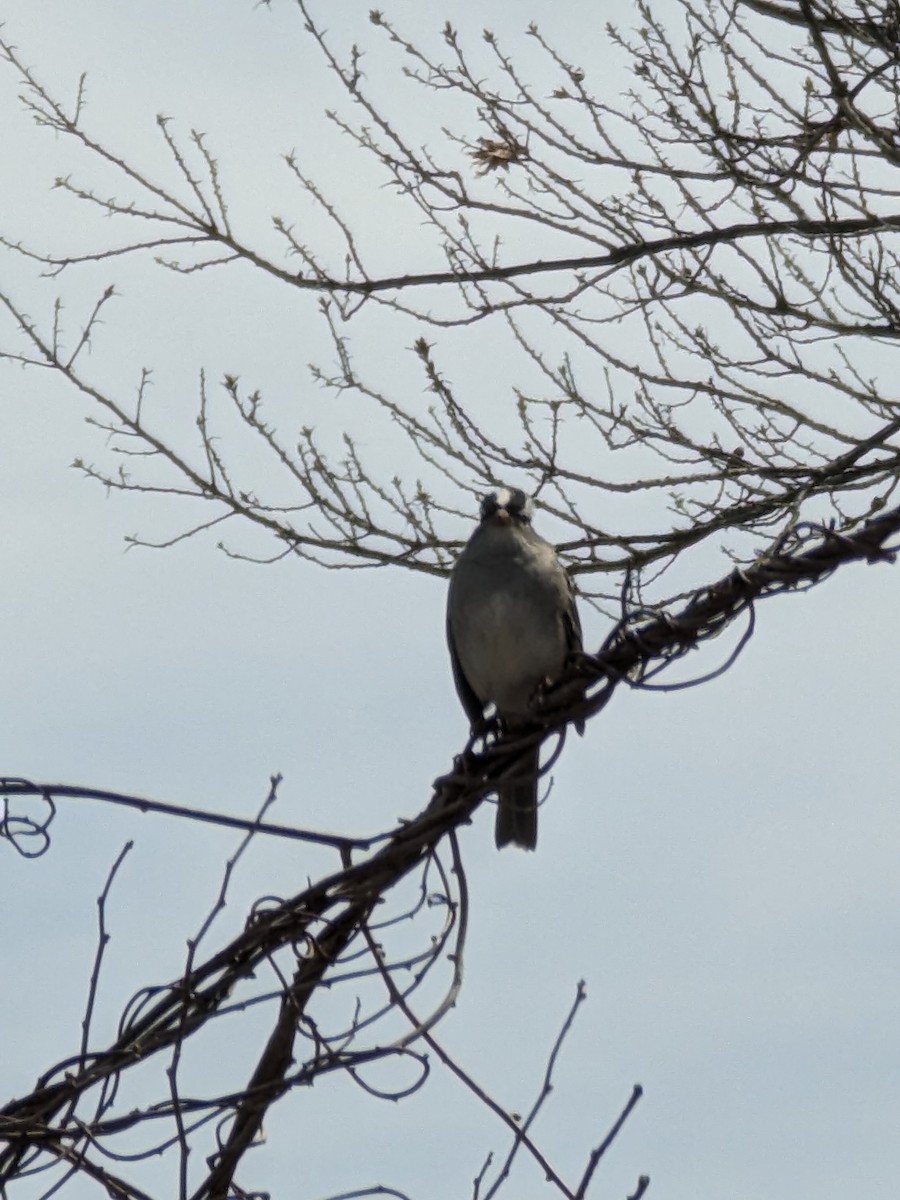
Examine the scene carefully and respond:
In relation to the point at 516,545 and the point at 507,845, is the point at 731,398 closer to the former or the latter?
the point at 516,545

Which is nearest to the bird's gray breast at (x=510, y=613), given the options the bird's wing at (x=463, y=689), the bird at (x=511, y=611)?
the bird at (x=511, y=611)

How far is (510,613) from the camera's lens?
595 centimetres

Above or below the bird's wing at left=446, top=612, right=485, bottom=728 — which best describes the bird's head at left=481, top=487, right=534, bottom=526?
above

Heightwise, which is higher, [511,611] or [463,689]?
[463,689]

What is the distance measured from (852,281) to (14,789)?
358 centimetres

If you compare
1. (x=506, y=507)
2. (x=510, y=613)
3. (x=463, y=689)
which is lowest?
(x=510, y=613)

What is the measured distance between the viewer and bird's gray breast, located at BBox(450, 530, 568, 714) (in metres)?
5.96

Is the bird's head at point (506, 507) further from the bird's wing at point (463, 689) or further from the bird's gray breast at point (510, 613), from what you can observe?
the bird's wing at point (463, 689)

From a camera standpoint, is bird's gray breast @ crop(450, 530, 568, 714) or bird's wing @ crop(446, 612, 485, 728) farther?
bird's wing @ crop(446, 612, 485, 728)

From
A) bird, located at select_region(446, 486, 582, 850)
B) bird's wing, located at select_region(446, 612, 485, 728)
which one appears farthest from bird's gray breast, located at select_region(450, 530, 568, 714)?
bird's wing, located at select_region(446, 612, 485, 728)

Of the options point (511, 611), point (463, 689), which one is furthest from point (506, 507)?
point (463, 689)

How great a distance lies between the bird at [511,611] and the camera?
19.5 feet

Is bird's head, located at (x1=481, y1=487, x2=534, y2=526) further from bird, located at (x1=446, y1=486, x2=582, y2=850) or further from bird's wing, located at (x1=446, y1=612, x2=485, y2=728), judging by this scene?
bird's wing, located at (x1=446, y1=612, x2=485, y2=728)

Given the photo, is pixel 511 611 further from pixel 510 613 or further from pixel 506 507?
pixel 506 507
